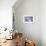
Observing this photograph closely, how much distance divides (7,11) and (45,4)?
4.96ft

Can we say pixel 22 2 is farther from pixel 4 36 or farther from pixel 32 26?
pixel 4 36

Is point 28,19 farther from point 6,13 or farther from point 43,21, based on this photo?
point 6,13

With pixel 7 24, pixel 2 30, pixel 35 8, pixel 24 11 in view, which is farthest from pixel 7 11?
pixel 35 8

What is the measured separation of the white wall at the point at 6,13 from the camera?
407 cm

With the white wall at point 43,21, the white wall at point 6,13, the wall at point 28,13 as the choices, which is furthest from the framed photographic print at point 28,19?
the white wall at point 6,13

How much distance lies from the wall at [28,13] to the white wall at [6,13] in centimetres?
91

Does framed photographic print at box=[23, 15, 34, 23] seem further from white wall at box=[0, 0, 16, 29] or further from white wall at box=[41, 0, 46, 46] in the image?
white wall at box=[0, 0, 16, 29]

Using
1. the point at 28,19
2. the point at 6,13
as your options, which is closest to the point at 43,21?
the point at 28,19

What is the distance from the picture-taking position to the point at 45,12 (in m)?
4.54

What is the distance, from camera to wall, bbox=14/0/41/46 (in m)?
5.05

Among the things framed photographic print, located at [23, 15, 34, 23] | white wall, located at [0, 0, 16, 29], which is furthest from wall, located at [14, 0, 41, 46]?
white wall, located at [0, 0, 16, 29]

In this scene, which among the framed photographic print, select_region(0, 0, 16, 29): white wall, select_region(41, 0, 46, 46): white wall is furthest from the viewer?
the framed photographic print

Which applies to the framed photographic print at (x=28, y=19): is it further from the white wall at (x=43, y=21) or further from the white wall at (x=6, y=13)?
the white wall at (x=6, y=13)

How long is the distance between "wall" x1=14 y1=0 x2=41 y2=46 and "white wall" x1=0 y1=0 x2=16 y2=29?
91 cm
